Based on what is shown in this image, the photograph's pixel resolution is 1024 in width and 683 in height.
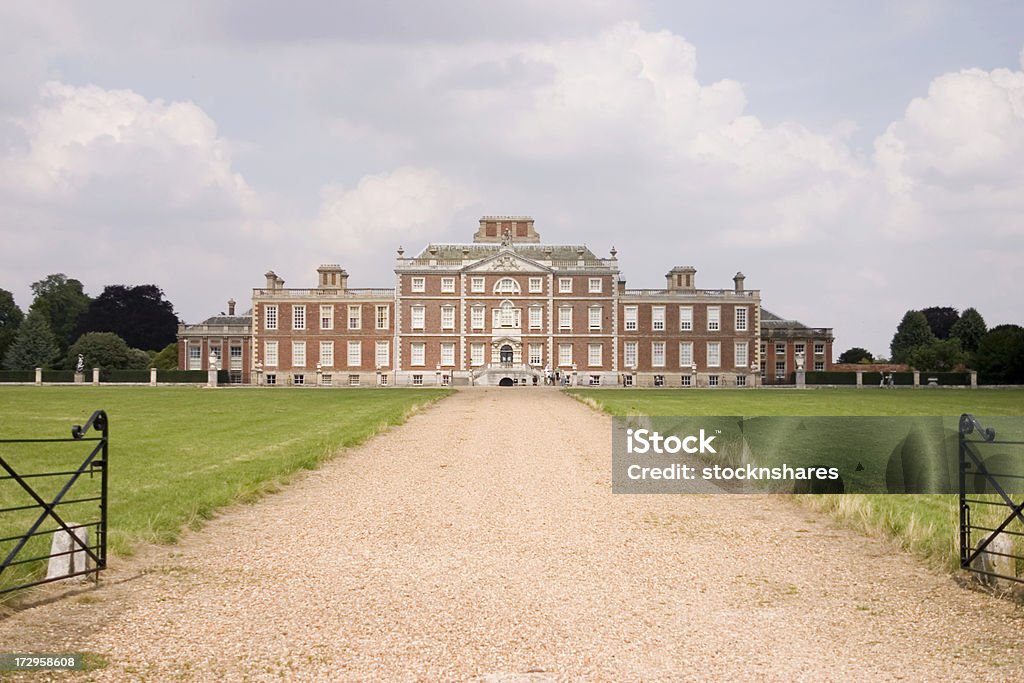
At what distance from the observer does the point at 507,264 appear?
67.9m

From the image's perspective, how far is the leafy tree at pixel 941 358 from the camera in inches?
2901

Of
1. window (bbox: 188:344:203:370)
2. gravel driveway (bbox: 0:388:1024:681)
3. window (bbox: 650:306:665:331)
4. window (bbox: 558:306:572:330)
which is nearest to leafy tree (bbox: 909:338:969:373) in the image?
window (bbox: 650:306:665:331)

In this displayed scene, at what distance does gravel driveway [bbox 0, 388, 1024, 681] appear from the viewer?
18.7ft

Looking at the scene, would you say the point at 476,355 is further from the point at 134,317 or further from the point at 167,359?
the point at 134,317

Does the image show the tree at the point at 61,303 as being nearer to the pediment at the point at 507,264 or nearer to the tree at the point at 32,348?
the tree at the point at 32,348

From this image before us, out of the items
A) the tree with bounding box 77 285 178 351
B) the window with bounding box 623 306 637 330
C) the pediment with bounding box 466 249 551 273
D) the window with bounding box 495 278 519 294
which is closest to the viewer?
the pediment with bounding box 466 249 551 273

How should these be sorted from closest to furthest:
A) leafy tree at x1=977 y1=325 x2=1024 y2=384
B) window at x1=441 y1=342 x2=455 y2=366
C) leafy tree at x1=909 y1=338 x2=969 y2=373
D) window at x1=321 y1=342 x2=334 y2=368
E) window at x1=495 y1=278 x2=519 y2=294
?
leafy tree at x1=977 y1=325 x2=1024 y2=384 → window at x1=495 y1=278 x2=519 y2=294 → window at x1=441 y1=342 x2=455 y2=366 → window at x1=321 y1=342 x2=334 y2=368 → leafy tree at x1=909 y1=338 x2=969 y2=373

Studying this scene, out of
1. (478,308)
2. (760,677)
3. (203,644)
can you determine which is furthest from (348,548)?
(478,308)

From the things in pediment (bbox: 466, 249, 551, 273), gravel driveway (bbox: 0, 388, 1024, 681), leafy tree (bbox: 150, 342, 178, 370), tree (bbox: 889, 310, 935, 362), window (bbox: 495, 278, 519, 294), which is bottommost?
gravel driveway (bbox: 0, 388, 1024, 681)

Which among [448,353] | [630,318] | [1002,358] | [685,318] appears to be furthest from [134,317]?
[1002,358]

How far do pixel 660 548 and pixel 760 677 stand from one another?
3.63 metres

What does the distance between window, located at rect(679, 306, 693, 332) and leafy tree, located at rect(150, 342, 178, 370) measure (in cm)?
4626

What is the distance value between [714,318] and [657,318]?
4729 millimetres

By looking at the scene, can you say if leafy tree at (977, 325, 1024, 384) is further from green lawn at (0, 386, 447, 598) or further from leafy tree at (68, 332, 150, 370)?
leafy tree at (68, 332, 150, 370)
